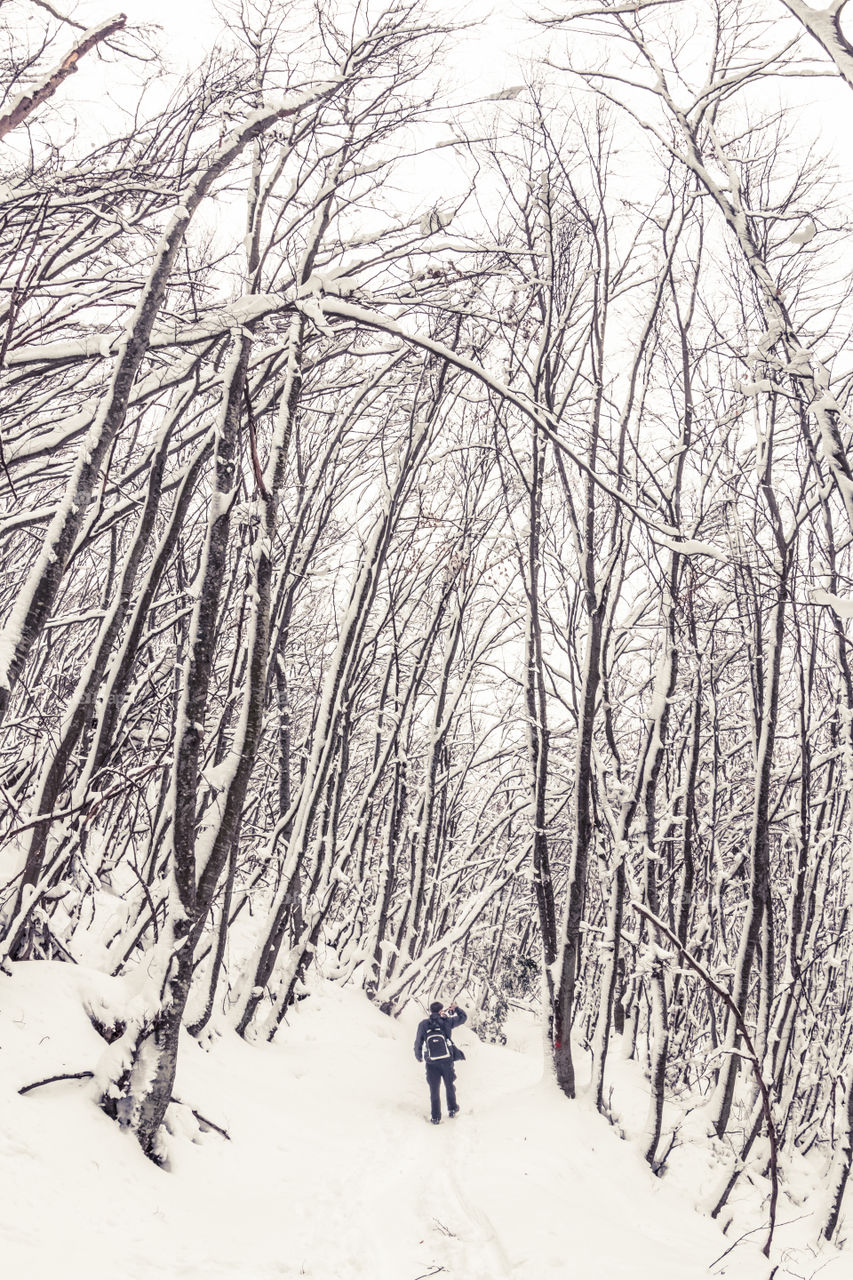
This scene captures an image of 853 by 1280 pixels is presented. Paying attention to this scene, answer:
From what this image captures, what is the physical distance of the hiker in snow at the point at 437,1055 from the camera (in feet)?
27.3

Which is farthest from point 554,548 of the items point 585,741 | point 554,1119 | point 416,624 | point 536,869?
point 554,1119

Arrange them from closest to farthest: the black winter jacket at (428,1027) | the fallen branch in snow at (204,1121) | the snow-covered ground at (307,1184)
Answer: the snow-covered ground at (307,1184) < the fallen branch in snow at (204,1121) < the black winter jacket at (428,1027)

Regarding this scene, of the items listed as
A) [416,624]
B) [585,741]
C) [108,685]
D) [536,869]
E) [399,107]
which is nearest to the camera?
[399,107]

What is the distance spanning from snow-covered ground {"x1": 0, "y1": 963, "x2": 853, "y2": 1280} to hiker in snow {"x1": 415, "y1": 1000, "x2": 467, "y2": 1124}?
8.5 inches

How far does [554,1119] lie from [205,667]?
5.75 metres

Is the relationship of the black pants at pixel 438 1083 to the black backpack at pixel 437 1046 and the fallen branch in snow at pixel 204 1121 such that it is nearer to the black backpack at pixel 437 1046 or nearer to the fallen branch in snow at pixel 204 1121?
the black backpack at pixel 437 1046

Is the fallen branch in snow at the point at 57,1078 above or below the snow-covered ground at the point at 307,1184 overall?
above

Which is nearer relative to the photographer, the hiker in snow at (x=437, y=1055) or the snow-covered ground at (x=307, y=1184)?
the snow-covered ground at (x=307, y=1184)

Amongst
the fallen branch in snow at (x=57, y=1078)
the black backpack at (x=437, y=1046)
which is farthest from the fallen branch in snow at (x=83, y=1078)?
the black backpack at (x=437, y=1046)

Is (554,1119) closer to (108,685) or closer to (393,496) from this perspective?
(108,685)

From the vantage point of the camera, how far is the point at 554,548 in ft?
35.3

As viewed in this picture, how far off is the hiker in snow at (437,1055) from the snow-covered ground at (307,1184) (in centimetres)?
22

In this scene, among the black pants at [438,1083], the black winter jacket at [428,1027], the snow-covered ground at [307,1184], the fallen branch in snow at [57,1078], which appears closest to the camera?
the snow-covered ground at [307,1184]

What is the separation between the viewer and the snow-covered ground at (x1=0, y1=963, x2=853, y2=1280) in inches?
125
